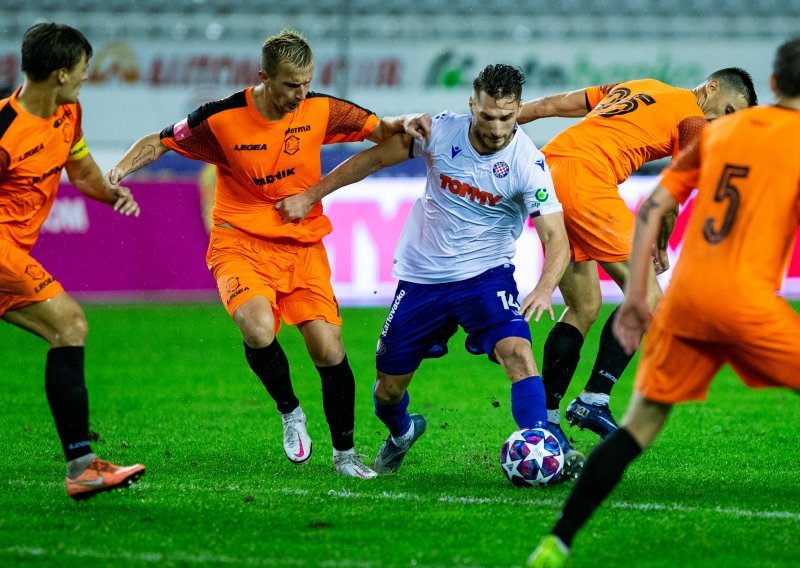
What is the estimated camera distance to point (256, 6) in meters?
26.6

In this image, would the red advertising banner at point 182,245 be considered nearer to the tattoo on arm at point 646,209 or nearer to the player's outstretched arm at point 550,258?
the player's outstretched arm at point 550,258

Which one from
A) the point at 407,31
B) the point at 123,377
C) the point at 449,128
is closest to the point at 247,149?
the point at 449,128

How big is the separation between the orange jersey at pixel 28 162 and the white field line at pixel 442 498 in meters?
1.42

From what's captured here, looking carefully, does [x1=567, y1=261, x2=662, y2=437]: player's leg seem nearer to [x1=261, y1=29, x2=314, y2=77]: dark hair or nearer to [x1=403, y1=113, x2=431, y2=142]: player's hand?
[x1=403, y1=113, x2=431, y2=142]: player's hand

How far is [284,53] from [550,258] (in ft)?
5.94

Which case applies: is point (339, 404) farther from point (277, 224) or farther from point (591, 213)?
point (591, 213)

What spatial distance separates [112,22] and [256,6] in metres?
3.27

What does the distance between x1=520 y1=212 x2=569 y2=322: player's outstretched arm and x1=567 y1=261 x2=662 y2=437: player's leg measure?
3.52 ft

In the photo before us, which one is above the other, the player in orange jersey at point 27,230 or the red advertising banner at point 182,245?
the player in orange jersey at point 27,230

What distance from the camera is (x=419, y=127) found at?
6.56 metres

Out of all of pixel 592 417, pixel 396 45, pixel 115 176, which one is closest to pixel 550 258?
pixel 592 417

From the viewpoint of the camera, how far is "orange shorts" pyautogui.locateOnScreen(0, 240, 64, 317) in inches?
219

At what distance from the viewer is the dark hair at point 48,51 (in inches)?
218

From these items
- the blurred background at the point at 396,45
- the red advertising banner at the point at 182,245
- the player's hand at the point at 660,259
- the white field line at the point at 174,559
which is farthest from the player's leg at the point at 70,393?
the blurred background at the point at 396,45
